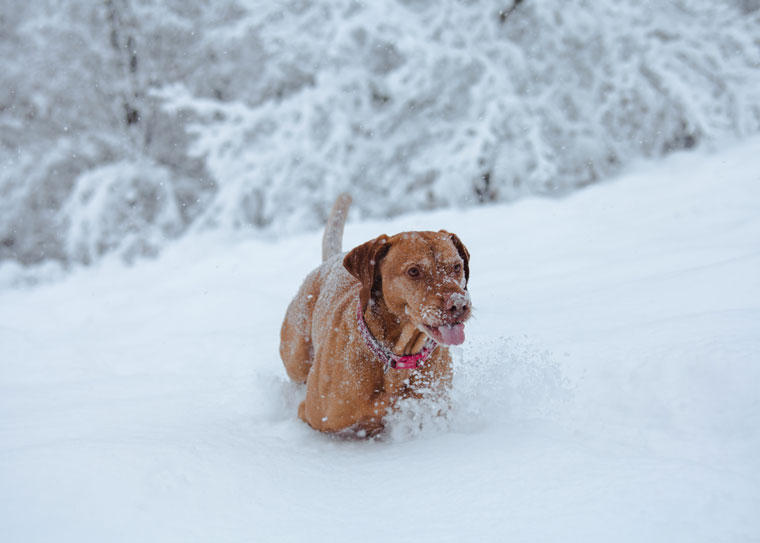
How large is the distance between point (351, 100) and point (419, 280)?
8.11 metres

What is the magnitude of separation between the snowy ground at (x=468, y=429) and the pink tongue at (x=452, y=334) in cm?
39

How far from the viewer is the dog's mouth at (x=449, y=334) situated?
6.43ft

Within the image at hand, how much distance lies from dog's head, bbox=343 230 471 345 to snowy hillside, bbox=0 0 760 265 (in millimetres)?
6708

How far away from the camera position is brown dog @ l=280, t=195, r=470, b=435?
208 cm

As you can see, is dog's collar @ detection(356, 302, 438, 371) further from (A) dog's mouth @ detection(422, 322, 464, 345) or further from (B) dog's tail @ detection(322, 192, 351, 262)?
(B) dog's tail @ detection(322, 192, 351, 262)

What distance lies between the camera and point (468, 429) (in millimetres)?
2225

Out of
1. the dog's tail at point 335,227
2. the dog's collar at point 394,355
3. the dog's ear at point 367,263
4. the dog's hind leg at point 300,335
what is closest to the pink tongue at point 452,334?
the dog's collar at point 394,355

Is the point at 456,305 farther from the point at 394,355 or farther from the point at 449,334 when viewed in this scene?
the point at 394,355

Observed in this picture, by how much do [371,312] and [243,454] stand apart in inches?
28.3

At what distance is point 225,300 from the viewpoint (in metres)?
4.91

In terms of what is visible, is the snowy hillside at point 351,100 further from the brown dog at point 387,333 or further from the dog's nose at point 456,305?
the dog's nose at point 456,305

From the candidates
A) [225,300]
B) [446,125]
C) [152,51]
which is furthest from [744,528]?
[152,51]

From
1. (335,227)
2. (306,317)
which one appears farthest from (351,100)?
(306,317)

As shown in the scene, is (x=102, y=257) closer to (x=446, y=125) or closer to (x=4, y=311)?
(x=4, y=311)
